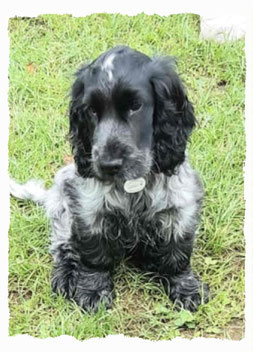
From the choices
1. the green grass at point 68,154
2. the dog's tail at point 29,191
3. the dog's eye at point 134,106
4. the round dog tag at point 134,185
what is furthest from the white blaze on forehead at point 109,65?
the dog's tail at point 29,191

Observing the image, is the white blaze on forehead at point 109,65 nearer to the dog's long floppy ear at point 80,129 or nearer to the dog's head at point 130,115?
the dog's head at point 130,115

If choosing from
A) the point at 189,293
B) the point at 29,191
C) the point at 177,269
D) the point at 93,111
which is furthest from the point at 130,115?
the point at 29,191

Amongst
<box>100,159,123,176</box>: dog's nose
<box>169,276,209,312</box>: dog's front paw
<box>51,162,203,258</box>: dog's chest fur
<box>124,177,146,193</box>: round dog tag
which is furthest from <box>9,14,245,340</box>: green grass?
<box>100,159,123,176</box>: dog's nose

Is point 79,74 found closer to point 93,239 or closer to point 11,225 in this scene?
point 93,239

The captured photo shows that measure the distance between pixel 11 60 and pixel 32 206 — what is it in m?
1.25

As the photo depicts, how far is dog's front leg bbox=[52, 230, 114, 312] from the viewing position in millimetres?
4457

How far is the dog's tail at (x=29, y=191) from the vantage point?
5.05 meters

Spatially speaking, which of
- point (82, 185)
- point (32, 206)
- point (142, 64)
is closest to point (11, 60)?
point (32, 206)

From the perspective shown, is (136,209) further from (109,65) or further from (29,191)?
(29,191)

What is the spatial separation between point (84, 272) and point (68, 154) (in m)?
1.06

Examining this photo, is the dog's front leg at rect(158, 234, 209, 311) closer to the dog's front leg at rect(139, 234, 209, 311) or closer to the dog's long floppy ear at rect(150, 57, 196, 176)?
the dog's front leg at rect(139, 234, 209, 311)

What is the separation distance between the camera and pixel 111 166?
3.77m

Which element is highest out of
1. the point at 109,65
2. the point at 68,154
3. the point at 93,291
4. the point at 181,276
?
the point at 109,65

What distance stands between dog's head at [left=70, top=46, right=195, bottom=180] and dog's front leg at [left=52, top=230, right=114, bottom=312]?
19.9 inches
